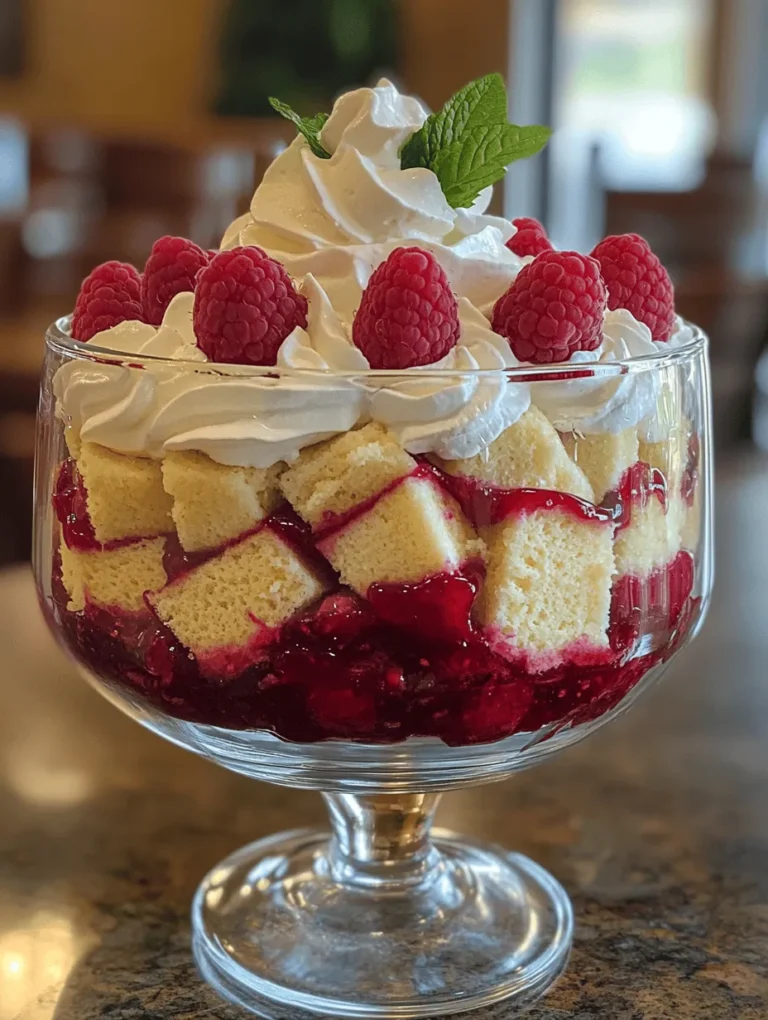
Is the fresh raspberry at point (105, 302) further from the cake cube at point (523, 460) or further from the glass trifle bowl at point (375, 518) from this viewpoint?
the cake cube at point (523, 460)

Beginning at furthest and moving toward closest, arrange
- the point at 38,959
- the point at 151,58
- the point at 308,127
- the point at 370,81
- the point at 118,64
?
the point at 118,64 < the point at 151,58 < the point at 370,81 < the point at 308,127 < the point at 38,959

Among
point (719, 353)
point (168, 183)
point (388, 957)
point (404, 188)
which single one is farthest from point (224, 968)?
point (168, 183)

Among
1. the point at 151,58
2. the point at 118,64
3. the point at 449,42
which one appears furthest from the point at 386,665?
the point at 118,64

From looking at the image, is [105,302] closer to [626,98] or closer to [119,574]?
[119,574]

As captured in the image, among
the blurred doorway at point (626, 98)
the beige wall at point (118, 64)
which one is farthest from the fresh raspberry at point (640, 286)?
the beige wall at point (118, 64)

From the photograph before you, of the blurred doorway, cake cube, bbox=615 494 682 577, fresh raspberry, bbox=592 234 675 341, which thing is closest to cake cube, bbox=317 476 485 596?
cake cube, bbox=615 494 682 577

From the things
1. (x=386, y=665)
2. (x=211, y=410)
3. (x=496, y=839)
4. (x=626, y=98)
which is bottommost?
(x=496, y=839)

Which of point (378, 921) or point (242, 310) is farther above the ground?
point (242, 310)
